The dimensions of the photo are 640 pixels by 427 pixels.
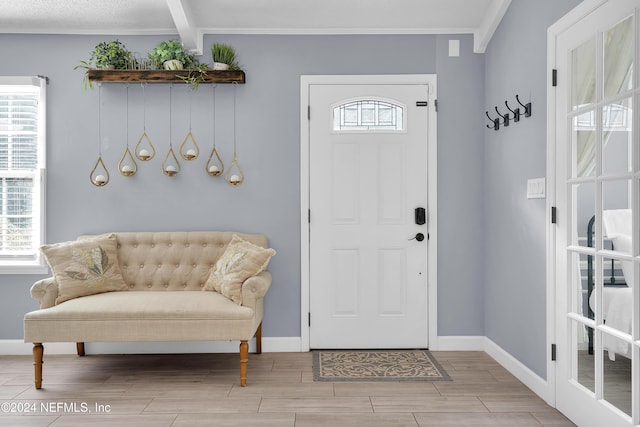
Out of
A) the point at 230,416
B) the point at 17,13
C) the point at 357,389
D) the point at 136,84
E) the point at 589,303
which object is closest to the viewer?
the point at 589,303

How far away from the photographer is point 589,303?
258 centimetres

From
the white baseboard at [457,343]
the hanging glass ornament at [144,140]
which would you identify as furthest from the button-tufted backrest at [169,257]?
the white baseboard at [457,343]

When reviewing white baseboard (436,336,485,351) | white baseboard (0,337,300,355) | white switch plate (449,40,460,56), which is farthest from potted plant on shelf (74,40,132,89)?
white baseboard (436,336,485,351)

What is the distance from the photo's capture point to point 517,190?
3.45 metres

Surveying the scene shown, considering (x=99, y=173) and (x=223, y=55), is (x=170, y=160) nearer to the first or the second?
(x=99, y=173)

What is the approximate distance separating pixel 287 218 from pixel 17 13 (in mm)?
2500

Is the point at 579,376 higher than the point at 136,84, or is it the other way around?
the point at 136,84

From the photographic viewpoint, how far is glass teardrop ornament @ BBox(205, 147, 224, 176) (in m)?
4.00

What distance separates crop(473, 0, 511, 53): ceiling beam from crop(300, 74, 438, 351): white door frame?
42cm

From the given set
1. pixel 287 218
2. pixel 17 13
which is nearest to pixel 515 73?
pixel 287 218

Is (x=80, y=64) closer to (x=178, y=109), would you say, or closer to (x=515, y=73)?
(x=178, y=109)

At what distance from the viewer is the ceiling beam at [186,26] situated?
3.63 m

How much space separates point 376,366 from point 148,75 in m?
2.71

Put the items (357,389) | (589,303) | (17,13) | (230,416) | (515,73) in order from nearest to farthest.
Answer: (589,303)
(230,416)
(357,389)
(515,73)
(17,13)
